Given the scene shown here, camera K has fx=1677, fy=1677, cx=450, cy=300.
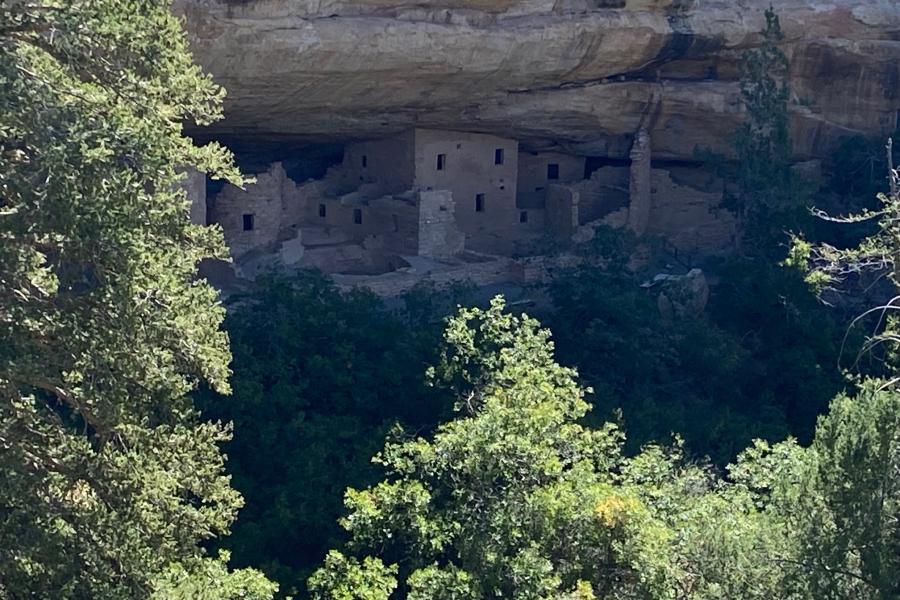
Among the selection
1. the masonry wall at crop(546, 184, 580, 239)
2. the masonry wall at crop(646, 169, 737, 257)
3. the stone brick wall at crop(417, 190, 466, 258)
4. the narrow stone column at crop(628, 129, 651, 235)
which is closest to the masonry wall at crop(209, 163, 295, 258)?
the stone brick wall at crop(417, 190, 466, 258)

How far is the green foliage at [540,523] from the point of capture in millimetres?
9352

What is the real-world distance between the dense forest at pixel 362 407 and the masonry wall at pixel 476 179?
50.6 inches

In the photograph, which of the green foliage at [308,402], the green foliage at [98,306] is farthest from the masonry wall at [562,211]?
the green foliage at [98,306]

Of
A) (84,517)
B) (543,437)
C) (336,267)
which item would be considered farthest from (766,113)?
(84,517)

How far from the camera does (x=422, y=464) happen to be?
408 inches

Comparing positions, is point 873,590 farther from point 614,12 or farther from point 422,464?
point 614,12

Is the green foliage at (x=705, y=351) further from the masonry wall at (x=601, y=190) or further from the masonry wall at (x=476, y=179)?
the masonry wall at (x=601, y=190)

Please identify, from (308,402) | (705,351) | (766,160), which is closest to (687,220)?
(766,160)

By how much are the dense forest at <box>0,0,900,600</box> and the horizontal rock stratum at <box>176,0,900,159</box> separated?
2.55 ft

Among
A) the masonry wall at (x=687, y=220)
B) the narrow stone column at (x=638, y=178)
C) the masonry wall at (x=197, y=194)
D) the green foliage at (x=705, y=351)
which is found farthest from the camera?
the masonry wall at (x=687, y=220)

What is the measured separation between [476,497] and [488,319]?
2724 millimetres

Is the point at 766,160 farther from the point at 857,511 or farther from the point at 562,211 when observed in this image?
the point at 857,511

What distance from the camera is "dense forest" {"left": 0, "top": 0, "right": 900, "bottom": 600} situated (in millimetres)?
7402

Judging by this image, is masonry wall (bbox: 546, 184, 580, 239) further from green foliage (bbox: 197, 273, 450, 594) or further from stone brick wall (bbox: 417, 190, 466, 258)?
green foliage (bbox: 197, 273, 450, 594)
